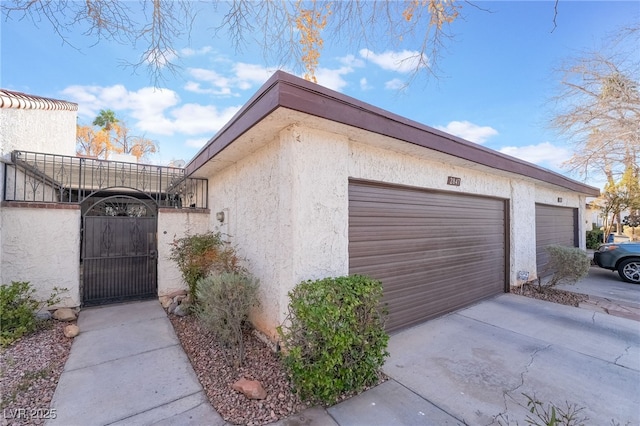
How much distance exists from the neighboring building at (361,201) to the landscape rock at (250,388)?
2.53 ft

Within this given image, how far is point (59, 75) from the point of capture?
16.2ft

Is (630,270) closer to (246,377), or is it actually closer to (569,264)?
(569,264)

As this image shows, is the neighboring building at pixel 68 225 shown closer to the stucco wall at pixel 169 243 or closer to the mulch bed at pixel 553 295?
the stucco wall at pixel 169 243

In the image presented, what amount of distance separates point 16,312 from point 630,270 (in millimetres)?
14979

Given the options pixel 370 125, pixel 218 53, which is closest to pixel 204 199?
pixel 218 53

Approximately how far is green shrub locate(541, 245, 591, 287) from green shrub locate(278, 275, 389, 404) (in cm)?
634

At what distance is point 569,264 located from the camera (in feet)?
21.0

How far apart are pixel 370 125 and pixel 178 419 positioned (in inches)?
151

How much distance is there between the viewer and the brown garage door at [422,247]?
418 centimetres

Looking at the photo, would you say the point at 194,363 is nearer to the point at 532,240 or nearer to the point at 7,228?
the point at 7,228

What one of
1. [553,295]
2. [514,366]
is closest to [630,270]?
[553,295]

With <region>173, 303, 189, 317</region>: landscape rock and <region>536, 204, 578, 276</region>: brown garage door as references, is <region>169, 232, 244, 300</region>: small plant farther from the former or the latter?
<region>536, 204, 578, 276</region>: brown garage door

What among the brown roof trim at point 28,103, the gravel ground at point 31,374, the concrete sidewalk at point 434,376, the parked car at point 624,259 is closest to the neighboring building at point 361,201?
the concrete sidewalk at point 434,376

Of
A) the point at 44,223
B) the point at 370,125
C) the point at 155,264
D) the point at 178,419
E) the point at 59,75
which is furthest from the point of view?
the point at 155,264
